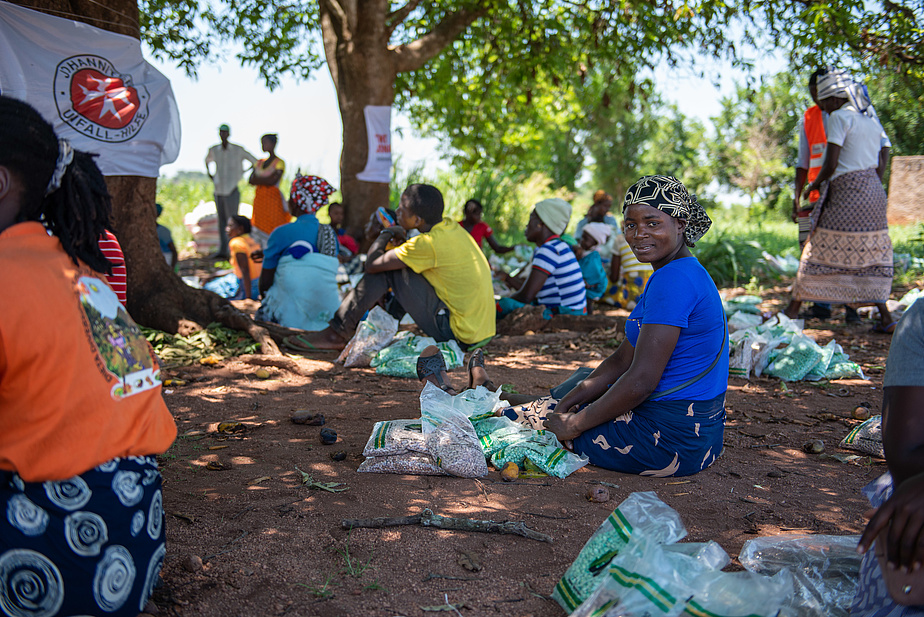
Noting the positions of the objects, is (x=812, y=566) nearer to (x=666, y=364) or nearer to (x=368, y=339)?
(x=666, y=364)

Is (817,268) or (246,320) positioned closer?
(246,320)

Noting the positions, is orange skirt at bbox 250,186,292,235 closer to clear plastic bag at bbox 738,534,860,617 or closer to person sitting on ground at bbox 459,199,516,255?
person sitting on ground at bbox 459,199,516,255

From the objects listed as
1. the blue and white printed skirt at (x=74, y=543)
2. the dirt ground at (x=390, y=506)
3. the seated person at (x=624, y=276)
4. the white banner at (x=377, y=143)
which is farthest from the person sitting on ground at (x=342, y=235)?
the blue and white printed skirt at (x=74, y=543)

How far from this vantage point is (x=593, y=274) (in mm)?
7605

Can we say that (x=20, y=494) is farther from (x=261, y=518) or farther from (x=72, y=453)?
(x=261, y=518)

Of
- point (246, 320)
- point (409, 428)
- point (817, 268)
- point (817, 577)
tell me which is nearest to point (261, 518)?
point (409, 428)

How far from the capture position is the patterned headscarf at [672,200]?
9.43 ft

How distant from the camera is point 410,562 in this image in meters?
2.28

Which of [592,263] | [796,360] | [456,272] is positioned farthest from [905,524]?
[592,263]

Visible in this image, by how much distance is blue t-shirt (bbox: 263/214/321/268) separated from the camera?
6234 mm

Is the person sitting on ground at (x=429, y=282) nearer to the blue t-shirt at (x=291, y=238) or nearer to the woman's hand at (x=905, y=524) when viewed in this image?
the blue t-shirt at (x=291, y=238)

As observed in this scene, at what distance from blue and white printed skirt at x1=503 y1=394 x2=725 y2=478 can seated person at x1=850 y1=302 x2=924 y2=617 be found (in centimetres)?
115

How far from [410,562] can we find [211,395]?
8.36 ft

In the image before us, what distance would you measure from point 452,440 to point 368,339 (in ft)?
7.38
